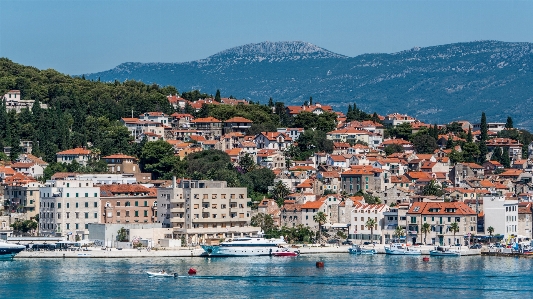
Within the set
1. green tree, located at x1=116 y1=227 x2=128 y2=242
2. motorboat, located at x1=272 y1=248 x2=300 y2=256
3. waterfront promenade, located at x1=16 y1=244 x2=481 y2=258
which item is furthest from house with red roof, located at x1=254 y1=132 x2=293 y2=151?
green tree, located at x1=116 y1=227 x2=128 y2=242

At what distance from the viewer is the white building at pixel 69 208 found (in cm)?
8250

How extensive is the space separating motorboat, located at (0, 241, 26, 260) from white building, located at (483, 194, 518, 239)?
3232 centimetres

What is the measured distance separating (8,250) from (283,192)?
2534 cm

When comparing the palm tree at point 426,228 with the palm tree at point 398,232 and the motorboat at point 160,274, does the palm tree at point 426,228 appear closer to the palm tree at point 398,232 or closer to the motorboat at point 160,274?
the palm tree at point 398,232

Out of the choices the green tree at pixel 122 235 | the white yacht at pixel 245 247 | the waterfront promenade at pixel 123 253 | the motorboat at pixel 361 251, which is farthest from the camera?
the motorboat at pixel 361 251

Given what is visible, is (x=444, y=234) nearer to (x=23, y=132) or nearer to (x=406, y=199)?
(x=406, y=199)

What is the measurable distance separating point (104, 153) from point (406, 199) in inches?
1146

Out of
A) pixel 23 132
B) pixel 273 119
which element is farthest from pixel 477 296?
pixel 273 119

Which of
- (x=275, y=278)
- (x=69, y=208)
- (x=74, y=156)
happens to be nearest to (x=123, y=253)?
(x=69, y=208)

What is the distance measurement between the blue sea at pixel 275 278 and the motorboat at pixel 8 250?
720mm

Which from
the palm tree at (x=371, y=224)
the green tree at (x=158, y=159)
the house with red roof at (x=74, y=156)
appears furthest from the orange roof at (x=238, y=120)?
the palm tree at (x=371, y=224)

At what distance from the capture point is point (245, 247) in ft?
262

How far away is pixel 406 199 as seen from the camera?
9312 centimetres

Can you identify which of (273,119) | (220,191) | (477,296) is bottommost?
(477,296)
